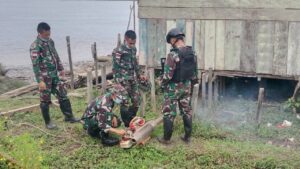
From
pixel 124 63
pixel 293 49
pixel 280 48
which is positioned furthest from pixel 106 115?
pixel 293 49

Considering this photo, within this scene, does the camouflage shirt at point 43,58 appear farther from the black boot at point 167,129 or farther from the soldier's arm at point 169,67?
the black boot at point 167,129

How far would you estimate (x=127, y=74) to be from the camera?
9.46 metres

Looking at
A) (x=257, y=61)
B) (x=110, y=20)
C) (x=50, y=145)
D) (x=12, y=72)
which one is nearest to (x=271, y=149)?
(x=257, y=61)

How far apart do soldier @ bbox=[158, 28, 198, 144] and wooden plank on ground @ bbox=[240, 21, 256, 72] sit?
280 cm

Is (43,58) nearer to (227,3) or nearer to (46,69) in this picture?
(46,69)

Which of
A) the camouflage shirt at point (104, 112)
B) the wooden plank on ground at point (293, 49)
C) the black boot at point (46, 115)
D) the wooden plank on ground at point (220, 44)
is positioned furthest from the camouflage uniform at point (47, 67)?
the wooden plank on ground at point (293, 49)

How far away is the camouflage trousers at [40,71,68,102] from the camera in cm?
938

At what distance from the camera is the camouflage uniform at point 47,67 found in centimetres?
912

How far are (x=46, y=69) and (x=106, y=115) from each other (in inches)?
81.6

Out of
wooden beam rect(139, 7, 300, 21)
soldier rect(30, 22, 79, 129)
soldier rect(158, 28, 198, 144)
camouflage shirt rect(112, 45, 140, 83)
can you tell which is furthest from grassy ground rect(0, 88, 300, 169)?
wooden beam rect(139, 7, 300, 21)

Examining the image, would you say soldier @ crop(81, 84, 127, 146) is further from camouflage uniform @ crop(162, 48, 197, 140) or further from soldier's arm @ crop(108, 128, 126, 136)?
camouflage uniform @ crop(162, 48, 197, 140)

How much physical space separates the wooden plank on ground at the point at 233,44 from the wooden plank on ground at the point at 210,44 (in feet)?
1.06

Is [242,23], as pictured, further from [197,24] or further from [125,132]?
[125,132]

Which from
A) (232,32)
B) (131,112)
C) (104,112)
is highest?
(232,32)
